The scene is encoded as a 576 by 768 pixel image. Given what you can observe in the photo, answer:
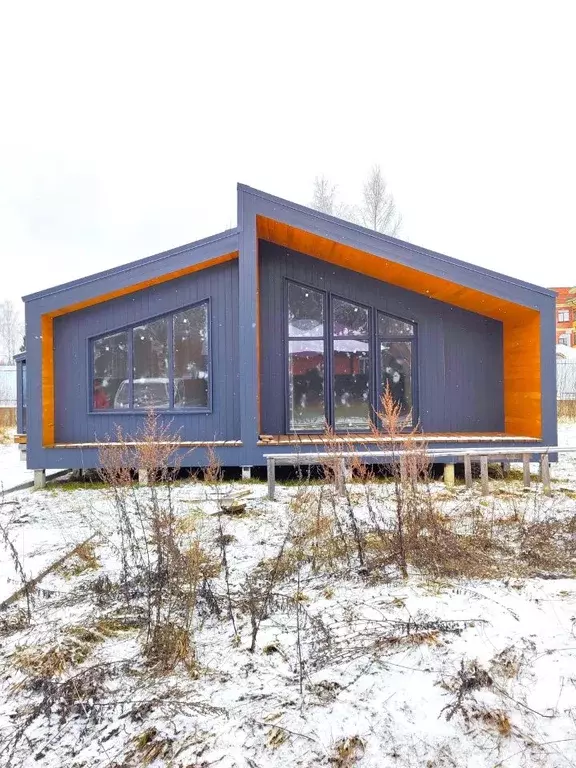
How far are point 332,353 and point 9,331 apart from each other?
2446 inches

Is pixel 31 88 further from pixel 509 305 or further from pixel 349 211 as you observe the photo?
pixel 509 305

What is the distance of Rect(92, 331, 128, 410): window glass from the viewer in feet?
26.1

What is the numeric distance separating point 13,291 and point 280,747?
77.2m

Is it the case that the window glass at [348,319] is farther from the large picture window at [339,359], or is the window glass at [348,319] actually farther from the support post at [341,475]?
the support post at [341,475]

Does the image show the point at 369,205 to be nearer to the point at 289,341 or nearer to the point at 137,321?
the point at 289,341

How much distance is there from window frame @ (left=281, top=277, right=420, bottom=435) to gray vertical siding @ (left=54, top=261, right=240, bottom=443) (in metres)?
1.05

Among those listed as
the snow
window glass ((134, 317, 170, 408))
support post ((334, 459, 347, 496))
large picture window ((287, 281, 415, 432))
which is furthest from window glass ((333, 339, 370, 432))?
the snow

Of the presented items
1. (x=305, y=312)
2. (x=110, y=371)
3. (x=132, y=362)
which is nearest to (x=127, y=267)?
(x=132, y=362)

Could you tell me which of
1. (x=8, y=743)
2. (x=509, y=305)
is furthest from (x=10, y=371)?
(x=8, y=743)

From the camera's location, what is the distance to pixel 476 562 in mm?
3553

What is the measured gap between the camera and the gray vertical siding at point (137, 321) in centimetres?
786

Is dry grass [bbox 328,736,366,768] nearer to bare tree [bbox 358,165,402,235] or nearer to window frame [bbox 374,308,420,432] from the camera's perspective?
window frame [bbox 374,308,420,432]

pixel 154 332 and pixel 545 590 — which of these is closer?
pixel 545 590

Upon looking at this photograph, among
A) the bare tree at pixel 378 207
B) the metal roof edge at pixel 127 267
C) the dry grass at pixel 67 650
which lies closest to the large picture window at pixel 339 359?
the metal roof edge at pixel 127 267
